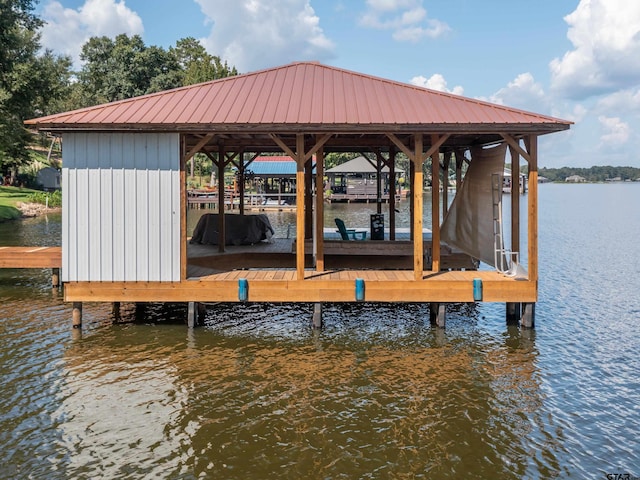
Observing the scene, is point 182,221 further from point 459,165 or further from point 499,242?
point 459,165

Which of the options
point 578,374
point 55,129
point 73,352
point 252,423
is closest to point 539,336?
point 578,374

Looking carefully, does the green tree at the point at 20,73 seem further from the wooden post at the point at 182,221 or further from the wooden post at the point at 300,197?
the wooden post at the point at 300,197

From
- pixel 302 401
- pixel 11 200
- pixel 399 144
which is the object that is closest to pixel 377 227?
pixel 399 144

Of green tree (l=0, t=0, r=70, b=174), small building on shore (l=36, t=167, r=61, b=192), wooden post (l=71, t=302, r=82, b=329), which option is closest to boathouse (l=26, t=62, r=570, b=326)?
wooden post (l=71, t=302, r=82, b=329)

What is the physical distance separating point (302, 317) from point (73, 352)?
543cm

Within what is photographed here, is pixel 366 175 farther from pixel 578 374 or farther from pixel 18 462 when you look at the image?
pixel 18 462

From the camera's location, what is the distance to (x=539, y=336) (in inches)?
527

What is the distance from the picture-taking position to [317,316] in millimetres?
13484

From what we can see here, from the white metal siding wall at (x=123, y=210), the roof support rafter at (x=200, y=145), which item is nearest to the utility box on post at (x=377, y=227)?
the roof support rafter at (x=200, y=145)

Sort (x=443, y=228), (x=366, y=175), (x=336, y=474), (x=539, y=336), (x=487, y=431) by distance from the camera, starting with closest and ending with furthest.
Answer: (x=336, y=474) < (x=487, y=431) < (x=539, y=336) < (x=443, y=228) < (x=366, y=175)

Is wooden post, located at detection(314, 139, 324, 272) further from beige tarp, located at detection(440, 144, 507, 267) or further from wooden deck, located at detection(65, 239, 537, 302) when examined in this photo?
beige tarp, located at detection(440, 144, 507, 267)

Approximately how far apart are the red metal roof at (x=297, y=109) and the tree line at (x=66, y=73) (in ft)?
64.8

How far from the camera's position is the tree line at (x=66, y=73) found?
30.6 m

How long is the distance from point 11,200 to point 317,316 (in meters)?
40.3
